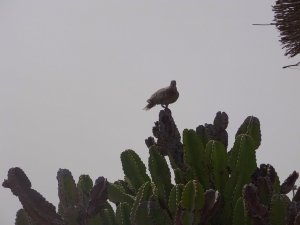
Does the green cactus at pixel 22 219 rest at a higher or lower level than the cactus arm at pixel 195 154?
lower

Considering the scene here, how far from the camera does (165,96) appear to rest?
338 cm

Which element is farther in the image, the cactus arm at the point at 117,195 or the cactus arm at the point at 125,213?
the cactus arm at the point at 117,195

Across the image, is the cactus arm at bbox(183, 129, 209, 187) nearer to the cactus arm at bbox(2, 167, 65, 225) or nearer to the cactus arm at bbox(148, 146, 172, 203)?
the cactus arm at bbox(148, 146, 172, 203)

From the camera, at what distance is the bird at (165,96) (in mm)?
3371

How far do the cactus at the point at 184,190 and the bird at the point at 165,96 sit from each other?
22cm

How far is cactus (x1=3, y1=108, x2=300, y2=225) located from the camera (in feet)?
7.84

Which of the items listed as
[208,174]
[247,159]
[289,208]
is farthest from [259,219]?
[208,174]

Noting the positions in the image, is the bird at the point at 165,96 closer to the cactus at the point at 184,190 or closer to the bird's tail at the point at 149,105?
the bird's tail at the point at 149,105

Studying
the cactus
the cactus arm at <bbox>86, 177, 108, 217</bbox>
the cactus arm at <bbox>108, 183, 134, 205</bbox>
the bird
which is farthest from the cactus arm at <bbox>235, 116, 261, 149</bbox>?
the cactus arm at <bbox>86, 177, 108, 217</bbox>

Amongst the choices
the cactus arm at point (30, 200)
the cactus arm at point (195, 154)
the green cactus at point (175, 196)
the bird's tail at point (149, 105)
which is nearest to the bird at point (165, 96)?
the bird's tail at point (149, 105)

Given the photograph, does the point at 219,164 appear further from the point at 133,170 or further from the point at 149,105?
the point at 149,105

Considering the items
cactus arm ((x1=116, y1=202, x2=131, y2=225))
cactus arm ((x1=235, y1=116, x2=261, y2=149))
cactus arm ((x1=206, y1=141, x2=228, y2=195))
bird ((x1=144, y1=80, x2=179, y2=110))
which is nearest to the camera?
cactus arm ((x1=206, y1=141, x2=228, y2=195))

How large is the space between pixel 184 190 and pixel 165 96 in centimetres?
116

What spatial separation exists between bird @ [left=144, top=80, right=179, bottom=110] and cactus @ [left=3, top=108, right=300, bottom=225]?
8.6 inches
